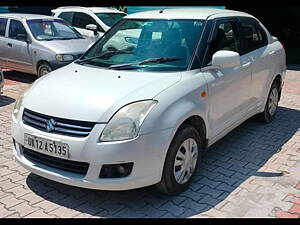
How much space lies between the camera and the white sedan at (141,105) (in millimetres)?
3133

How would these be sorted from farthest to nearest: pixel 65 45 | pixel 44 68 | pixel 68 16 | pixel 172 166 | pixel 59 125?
1. pixel 68 16
2. pixel 44 68
3. pixel 65 45
4. pixel 172 166
5. pixel 59 125

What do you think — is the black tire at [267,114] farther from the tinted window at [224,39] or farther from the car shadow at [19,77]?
the car shadow at [19,77]

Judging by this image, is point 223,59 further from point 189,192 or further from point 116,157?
point 116,157

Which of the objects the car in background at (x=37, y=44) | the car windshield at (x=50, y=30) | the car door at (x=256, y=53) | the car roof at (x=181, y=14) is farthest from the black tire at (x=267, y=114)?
the car windshield at (x=50, y=30)

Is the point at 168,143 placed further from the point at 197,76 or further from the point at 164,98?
the point at 197,76

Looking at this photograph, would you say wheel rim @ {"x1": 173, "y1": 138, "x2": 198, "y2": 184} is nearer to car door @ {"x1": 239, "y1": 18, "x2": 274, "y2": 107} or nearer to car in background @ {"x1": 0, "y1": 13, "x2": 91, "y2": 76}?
car door @ {"x1": 239, "y1": 18, "x2": 274, "y2": 107}

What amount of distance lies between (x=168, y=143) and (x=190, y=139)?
429mm

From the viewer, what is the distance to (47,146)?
325 cm

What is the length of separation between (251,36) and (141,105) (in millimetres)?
2658

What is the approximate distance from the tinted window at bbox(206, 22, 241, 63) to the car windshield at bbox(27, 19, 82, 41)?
517cm

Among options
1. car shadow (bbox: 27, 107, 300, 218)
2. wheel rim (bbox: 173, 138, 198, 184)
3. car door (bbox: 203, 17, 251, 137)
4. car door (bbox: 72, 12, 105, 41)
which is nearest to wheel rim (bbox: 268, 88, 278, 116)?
car shadow (bbox: 27, 107, 300, 218)

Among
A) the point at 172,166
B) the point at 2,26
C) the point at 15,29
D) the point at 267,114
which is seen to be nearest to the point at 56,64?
the point at 15,29

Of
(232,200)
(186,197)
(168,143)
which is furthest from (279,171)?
(168,143)

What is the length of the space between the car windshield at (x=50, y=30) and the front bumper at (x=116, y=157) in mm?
5911
